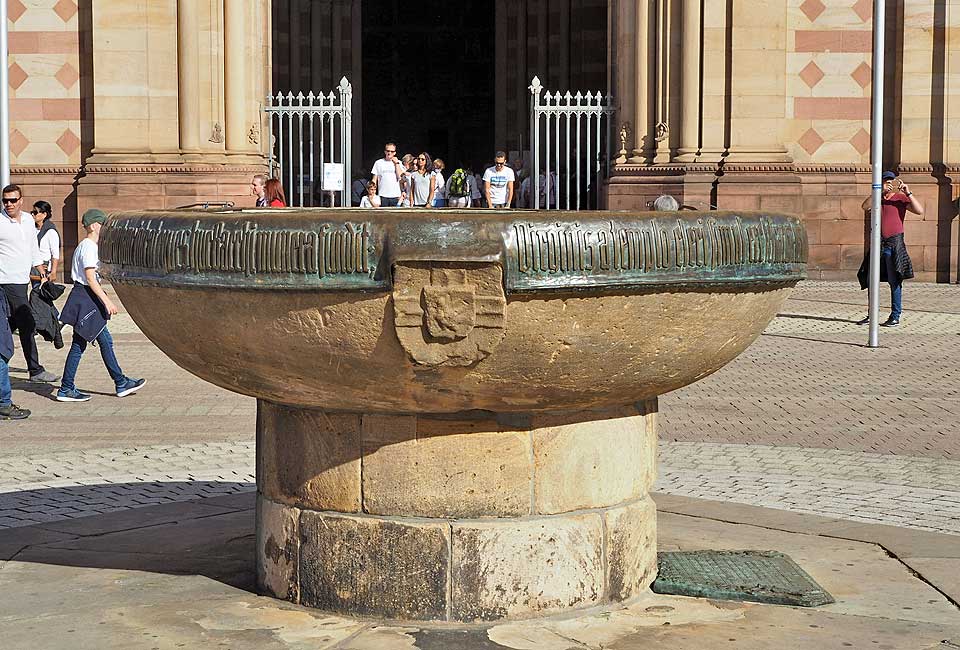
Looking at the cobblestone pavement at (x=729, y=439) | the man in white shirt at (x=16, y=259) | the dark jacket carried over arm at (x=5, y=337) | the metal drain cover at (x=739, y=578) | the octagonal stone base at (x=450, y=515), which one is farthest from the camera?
the man in white shirt at (x=16, y=259)

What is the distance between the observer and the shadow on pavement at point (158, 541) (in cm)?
589

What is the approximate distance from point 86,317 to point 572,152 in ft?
52.8

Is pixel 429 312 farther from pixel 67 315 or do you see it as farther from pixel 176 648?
pixel 67 315

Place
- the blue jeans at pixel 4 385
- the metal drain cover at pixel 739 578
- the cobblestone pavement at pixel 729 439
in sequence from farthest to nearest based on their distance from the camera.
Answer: the blue jeans at pixel 4 385 → the cobblestone pavement at pixel 729 439 → the metal drain cover at pixel 739 578

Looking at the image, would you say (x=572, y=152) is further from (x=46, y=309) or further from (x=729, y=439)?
(x=729, y=439)

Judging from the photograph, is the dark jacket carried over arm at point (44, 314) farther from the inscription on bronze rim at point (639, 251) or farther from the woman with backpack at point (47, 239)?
the inscription on bronze rim at point (639, 251)

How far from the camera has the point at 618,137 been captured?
2464 centimetres

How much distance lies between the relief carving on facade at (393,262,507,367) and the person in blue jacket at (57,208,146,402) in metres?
7.85

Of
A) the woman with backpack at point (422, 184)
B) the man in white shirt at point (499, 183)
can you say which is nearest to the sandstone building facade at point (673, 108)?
the man in white shirt at point (499, 183)

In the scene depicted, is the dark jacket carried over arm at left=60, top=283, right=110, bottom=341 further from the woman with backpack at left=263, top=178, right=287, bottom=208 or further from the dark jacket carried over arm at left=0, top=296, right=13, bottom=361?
the woman with backpack at left=263, top=178, right=287, bottom=208

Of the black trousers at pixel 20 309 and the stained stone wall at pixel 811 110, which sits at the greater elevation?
the stained stone wall at pixel 811 110

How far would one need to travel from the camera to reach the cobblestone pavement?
7836 millimetres

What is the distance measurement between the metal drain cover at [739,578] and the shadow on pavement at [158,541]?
1531mm

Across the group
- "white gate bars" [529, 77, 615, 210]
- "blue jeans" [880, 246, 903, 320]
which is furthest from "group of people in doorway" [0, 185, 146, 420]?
"white gate bars" [529, 77, 615, 210]
